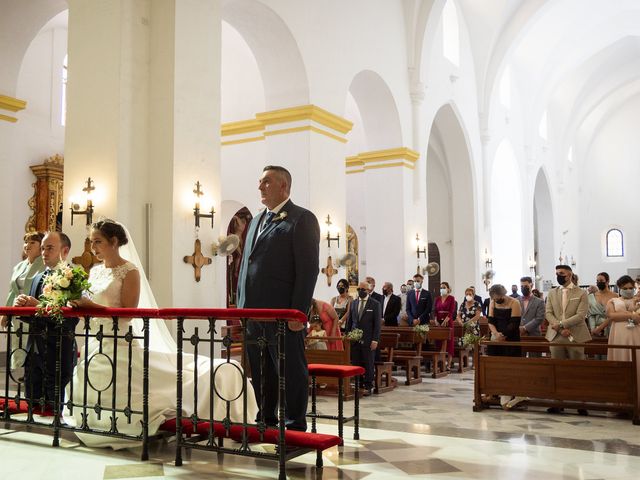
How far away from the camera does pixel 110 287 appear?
5613mm

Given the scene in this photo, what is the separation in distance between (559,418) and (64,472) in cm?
567

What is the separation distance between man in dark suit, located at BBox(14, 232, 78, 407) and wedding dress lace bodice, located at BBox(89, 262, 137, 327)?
1.47ft

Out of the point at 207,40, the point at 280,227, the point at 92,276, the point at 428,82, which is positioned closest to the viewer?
the point at 280,227

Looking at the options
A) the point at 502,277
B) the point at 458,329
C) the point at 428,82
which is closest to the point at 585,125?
the point at 502,277

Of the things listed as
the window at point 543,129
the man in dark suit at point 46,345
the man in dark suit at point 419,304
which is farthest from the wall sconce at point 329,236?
the window at point 543,129

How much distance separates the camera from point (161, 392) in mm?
5492

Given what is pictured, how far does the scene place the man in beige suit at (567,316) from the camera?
8664mm

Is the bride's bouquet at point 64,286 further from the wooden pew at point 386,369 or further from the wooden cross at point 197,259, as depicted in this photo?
the wooden pew at point 386,369

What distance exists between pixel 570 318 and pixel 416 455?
3.91 metres

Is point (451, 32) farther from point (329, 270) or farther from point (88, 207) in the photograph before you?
point (88, 207)

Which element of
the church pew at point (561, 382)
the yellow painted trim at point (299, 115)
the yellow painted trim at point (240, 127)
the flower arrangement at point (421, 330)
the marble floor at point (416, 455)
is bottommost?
the marble floor at point (416, 455)

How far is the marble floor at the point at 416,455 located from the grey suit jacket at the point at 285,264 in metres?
1.26

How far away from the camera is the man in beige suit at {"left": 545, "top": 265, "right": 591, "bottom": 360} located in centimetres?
866

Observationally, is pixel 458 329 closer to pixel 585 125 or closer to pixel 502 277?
pixel 502 277
